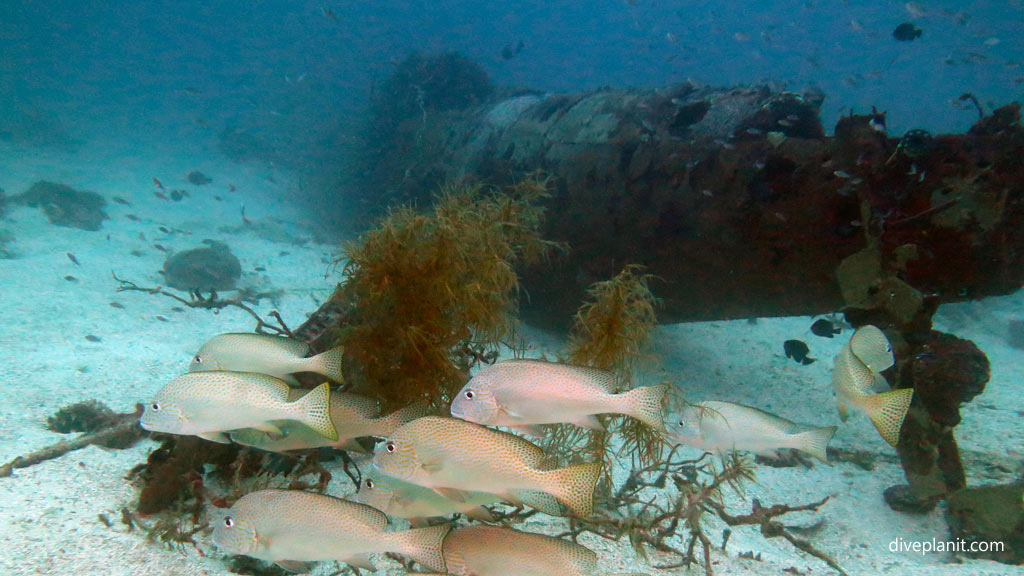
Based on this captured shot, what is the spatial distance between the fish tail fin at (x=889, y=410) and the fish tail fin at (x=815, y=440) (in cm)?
27

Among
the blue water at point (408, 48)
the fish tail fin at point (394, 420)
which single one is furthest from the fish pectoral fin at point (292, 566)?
the blue water at point (408, 48)

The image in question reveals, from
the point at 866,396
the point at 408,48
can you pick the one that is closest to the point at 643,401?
the point at 866,396

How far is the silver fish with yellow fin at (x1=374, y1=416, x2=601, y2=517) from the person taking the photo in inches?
74.7

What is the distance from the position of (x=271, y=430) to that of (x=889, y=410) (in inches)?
144

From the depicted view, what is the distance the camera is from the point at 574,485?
189 cm

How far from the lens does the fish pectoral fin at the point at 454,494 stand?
6.87 feet

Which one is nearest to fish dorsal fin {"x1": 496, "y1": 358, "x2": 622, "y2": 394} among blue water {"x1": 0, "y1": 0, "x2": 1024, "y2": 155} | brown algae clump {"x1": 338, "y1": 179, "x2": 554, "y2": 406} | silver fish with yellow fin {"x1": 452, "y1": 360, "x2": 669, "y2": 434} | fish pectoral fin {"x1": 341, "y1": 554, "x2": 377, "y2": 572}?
silver fish with yellow fin {"x1": 452, "y1": 360, "x2": 669, "y2": 434}

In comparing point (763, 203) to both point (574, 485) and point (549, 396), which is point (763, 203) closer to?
point (549, 396)

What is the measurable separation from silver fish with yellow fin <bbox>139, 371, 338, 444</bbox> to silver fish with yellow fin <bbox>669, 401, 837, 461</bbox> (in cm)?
230

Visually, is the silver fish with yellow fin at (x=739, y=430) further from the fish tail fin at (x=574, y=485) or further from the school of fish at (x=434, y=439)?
the fish tail fin at (x=574, y=485)

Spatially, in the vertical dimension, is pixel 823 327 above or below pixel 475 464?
above

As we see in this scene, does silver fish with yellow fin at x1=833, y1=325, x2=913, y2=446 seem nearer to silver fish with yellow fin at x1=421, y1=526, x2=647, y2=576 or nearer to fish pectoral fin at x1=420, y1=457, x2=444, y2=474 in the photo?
silver fish with yellow fin at x1=421, y1=526, x2=647, y2=576

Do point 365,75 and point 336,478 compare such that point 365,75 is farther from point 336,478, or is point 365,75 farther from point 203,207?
point 336,478

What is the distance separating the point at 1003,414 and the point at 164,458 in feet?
31.6
